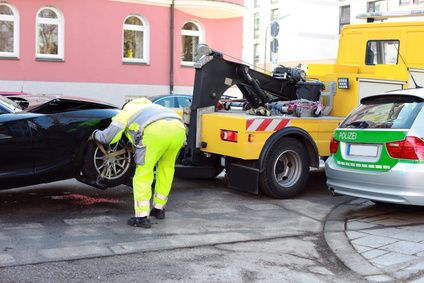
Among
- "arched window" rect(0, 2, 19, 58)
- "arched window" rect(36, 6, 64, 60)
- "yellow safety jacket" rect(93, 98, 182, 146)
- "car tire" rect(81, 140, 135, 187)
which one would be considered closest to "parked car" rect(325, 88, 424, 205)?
"yellow safety jacket" rect(93, 98, 182, 146)

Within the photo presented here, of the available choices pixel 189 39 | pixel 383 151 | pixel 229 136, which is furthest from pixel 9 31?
pixel 383 151

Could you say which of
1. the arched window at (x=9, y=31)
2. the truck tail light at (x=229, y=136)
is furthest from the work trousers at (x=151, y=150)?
the arched window at (x=9, y=31)

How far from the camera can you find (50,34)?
19375 mm

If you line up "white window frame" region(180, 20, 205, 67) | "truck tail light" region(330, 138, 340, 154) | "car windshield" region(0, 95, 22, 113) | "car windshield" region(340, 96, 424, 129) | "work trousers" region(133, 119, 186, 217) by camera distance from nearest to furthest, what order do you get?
"work trousers" region(133, 119, 186, 217) → "car windshield" region(340, 96, 424, 129) → "car windshield" region(0, 95, 22, 113) → "truck tail light" region(330, 138, 340, 154) → "white window frame" region(180, 20, 205, 67)

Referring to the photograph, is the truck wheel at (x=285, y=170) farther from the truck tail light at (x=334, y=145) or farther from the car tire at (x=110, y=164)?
the car tire at (x=110, y=164)

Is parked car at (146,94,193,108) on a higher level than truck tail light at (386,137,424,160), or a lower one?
higher

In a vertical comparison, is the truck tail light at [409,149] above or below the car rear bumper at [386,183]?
above

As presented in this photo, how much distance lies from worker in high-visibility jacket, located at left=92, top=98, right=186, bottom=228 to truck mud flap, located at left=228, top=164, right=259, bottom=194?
64.0 inches

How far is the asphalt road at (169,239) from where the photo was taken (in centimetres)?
460

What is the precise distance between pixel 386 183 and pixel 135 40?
636 inches

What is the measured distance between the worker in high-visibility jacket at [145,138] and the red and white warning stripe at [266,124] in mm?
1476

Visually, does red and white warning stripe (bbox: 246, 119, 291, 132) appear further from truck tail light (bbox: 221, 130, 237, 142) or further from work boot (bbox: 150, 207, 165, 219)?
work boot (bbox: 150, 207, 165, 219)

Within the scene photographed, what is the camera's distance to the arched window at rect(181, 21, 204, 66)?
22.0m

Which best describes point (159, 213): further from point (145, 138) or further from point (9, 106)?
point (9, 106)
